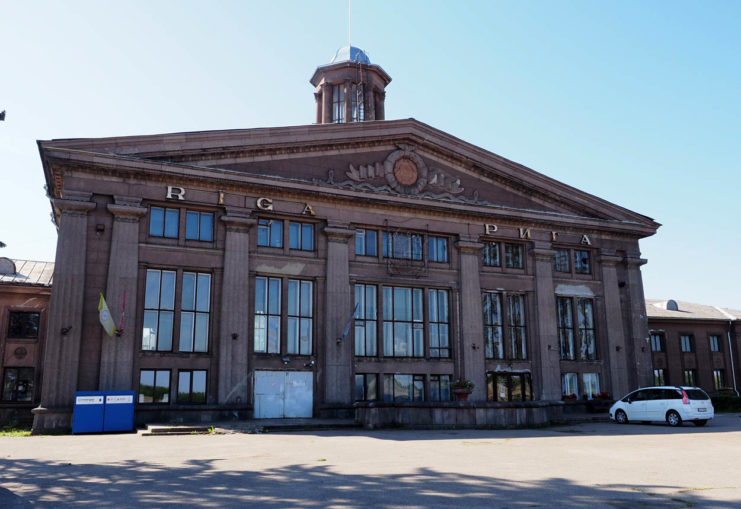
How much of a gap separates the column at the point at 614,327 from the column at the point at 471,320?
888cm

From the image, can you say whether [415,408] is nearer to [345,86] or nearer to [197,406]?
[197,406]

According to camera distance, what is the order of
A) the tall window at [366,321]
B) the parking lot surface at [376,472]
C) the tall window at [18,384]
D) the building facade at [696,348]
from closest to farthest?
the parking lot surface at [376,472]
the tall window at [366,321]
the tall window at [18,384]
the building facade at [696,348]

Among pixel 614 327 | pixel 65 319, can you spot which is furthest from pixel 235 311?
pixel 614 327

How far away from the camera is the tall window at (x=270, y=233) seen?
103 feet

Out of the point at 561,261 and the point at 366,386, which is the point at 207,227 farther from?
the point at 561,261

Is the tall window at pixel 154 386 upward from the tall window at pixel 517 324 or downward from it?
downward

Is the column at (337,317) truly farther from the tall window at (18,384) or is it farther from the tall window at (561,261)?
the tall window at (18,384)

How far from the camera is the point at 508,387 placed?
3575cm

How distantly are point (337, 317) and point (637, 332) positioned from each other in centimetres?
1980

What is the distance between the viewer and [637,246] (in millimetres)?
41312

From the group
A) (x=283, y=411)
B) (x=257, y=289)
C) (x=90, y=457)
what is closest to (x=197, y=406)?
(x=283, y=411)

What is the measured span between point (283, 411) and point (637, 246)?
2549 cm

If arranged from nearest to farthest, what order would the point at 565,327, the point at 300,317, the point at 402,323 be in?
1. the point at 300,317
2. the point at 402,323
3. the point at 565,327

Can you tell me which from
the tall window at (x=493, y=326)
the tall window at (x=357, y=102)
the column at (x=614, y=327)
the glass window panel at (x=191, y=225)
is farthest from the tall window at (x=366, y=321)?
the tall window at (x=357, y=102)
